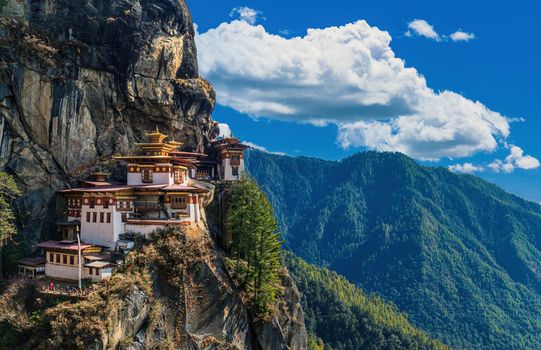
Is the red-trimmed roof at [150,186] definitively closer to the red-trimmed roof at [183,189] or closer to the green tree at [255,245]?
the red-trimmed roof at [183,189]

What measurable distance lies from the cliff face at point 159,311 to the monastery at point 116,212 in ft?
10.3

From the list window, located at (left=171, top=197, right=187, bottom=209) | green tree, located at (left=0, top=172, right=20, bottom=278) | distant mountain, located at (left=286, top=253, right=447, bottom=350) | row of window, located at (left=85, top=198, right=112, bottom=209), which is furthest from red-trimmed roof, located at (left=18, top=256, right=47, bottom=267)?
distant mountain, located at (left=286, top=253, right=447, bottom=350)

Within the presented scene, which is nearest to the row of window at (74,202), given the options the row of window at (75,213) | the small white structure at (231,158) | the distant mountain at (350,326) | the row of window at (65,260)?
the row of window at (75,213)

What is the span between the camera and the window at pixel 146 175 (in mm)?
71875

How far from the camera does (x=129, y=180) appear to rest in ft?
236

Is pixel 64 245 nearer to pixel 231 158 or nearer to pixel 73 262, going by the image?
pixel 73 262

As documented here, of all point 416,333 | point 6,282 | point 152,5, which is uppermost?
point 152,5

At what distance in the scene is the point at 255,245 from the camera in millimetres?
70000

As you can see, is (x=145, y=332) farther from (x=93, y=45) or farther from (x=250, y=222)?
(x=93, y=45)

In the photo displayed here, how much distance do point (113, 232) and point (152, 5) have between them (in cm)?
3884

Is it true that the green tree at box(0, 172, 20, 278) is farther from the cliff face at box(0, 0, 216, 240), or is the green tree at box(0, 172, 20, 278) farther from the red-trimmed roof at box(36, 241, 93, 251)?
the red-trimmed roof at box(36, 241, 93, 251)

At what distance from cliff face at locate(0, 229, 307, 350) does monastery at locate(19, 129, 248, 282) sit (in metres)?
3.13

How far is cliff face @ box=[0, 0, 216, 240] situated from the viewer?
70.5 meters

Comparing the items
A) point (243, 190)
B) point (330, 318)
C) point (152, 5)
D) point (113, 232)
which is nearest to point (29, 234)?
point (113, 232)
